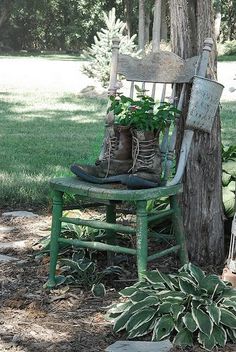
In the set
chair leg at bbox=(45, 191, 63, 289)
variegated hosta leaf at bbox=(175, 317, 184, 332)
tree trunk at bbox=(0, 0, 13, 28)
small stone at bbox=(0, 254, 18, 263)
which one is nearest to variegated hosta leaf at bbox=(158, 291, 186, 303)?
variegated hosta leaf at bbox=(175, 317, 184, 332)

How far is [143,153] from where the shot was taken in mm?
3625

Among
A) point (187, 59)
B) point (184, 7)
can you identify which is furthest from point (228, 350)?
point (184, 7)

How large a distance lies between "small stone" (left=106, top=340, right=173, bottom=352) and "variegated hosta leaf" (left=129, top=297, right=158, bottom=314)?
0.16 m

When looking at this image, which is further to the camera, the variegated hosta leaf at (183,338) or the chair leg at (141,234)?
the chair leg at (141,234)

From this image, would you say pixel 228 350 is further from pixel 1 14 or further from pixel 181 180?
pixel 1 14

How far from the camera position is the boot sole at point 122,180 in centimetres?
339

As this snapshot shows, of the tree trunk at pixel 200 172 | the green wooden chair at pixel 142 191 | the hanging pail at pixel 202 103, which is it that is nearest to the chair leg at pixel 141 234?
the green wooden chair at pixel 142 191

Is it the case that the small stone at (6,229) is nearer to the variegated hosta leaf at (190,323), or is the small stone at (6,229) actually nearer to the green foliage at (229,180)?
the green foliage at (229,180)

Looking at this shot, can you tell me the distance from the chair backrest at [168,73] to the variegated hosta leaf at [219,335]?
89 centimetres

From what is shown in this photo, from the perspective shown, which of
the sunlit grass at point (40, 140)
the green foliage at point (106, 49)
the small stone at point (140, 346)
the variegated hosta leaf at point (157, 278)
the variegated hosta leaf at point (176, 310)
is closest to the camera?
the small stone at point (140, 346)

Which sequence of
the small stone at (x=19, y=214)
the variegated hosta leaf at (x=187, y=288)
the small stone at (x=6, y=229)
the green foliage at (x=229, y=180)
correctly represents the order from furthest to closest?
the small stone at (x=19, y=214), the small stone at (x=6, y=229), the green foliage at (x=229, y=180), the variegated hosta leaf at (x=187, y=288)

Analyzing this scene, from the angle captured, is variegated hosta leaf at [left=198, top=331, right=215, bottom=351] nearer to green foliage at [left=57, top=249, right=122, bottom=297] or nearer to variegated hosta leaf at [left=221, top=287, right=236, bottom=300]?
variegated hosta leaf at [left=221, top=287, right=236, bottom=300]

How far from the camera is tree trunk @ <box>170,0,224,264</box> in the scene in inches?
151

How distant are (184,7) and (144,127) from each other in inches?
30.4
